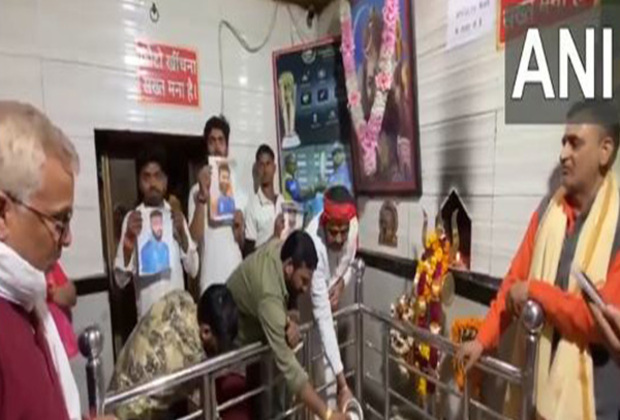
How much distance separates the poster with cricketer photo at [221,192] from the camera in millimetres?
2439

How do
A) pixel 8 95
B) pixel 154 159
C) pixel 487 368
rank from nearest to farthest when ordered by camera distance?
pixel 487 368 < pixel 8 95 < pixel 154 159

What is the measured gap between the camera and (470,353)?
1.44m

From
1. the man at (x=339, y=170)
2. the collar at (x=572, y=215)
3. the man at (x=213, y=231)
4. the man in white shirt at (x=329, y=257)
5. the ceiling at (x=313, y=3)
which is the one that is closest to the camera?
the collar at (x=572, y=215)

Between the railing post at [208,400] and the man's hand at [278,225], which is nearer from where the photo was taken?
the railing post at [208,400]

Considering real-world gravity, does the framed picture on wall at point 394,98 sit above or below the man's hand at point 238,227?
above

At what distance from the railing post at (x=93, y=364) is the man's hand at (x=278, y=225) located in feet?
4.63

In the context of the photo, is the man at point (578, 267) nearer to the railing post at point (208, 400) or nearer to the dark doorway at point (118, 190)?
the railing post at point (208, 400)

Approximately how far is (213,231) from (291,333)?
105cm

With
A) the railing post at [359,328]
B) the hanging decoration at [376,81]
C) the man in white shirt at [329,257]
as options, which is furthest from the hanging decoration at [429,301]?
the hanging decoration at [376,81]

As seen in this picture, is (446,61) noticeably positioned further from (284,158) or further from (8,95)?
(8,95)

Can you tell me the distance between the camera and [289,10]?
10.1 feet

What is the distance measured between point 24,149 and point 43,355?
1.04ft

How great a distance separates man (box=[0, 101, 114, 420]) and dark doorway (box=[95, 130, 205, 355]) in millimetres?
1805

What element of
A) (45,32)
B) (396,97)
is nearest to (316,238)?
(396,97)
